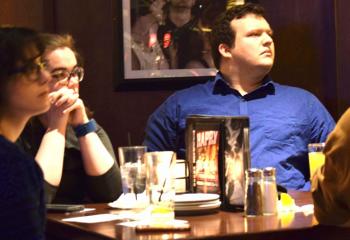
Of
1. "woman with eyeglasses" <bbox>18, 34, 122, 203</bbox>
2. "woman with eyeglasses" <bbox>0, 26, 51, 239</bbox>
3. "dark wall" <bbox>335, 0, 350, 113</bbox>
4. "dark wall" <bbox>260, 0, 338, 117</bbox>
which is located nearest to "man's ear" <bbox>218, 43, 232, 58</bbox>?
"dark wall" <bbox>260, 0, 338, 117</bbox>

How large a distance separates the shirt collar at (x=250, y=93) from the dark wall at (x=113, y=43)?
1.11 ft

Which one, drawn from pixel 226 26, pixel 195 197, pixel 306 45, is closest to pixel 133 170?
pixel 195 197

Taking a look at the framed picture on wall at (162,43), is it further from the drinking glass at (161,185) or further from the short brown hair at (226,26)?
the drinking glass at (161,185)

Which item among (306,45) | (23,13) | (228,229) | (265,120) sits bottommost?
(228,229)

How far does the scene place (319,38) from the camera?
158 inches

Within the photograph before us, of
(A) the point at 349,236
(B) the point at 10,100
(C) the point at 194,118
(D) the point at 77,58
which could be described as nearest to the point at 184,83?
(D) the point at 77,58

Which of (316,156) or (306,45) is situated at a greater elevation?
(306,45)

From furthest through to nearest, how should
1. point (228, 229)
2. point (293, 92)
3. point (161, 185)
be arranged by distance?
1. point (293, 92)
2. point (161, 185)
3. point (228, 229)

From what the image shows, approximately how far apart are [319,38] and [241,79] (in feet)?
1.82

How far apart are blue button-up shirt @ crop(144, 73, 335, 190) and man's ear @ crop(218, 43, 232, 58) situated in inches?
4.9

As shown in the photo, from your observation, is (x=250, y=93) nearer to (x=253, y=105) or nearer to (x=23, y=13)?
(x=253, y=105)

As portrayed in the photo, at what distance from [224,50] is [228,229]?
1.89 meters

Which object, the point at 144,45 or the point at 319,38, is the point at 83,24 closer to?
the point at 144,45

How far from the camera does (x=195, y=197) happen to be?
2.48 metres
